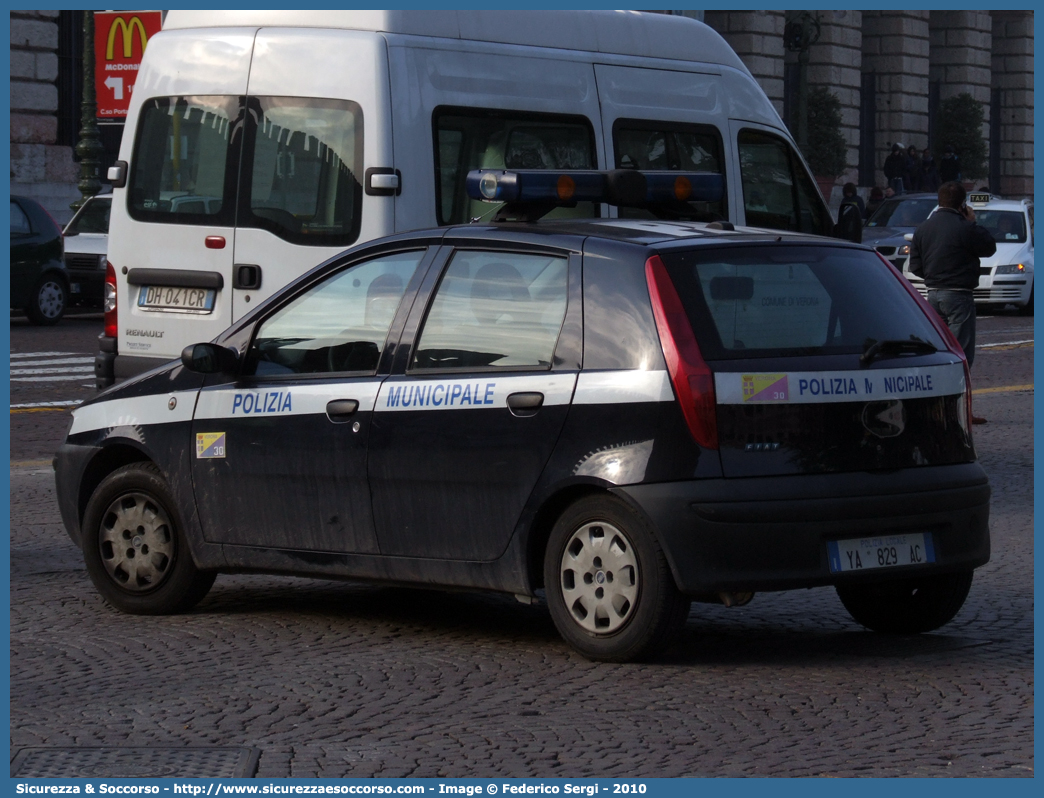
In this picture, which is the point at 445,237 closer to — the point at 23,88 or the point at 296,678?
the point at 296,678

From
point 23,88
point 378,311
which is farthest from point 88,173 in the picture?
point 378,311

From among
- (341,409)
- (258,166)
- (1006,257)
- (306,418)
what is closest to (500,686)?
(341,409)

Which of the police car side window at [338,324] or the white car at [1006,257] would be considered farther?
the white car at [1006,257]

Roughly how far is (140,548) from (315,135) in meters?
3.45

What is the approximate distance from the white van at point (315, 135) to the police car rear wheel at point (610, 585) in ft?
12.9

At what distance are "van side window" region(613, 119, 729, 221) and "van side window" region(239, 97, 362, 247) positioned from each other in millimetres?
1882

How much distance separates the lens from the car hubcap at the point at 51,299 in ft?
76.7

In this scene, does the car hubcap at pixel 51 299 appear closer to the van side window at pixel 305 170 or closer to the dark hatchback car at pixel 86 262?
the dark hatchback car at pixel 86 262

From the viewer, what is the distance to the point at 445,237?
6586mm

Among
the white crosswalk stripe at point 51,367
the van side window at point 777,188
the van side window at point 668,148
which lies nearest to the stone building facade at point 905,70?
the white crosswalk stripe at point 51,367

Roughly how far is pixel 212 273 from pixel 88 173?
19.3m

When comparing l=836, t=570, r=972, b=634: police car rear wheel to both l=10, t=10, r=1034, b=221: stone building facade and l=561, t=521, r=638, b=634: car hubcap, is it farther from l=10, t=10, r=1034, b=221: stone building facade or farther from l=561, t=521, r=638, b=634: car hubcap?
l=10, t=10, r=1034, b=221: stone building facade

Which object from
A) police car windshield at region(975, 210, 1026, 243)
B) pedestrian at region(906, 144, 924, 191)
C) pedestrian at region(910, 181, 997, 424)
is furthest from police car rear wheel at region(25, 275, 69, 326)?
pedestrian at region(906, 144, 924, 191)

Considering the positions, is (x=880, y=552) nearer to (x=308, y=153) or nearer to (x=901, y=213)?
(x=308, y=153)
